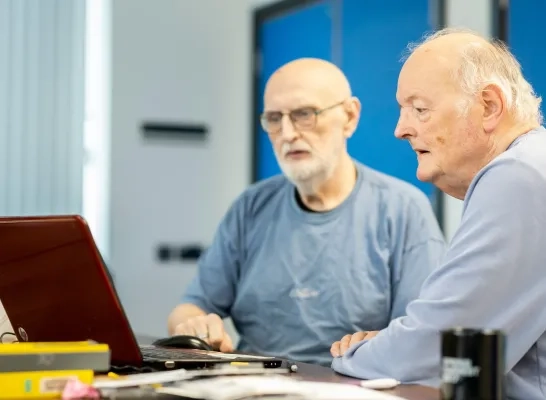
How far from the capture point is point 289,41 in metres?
4.93

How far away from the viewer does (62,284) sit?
1.43 meters

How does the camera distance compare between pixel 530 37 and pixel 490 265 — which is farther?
pixel 530 37

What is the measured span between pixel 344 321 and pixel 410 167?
1690mm

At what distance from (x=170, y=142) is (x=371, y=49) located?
1.33m

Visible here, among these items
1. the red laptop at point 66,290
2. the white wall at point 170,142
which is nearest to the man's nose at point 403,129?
the red laptop at point 66,290

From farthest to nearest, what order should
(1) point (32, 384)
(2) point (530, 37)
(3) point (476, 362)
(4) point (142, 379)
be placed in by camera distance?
(2) point (530, 37)
(4) point (142, 379)
(1) point (32, 384)
(3) point (476, 362)

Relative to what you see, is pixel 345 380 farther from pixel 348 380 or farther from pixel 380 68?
pixel 380 68

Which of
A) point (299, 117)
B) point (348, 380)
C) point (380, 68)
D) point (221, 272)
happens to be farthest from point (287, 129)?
point (380, 68)

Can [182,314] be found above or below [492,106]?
below

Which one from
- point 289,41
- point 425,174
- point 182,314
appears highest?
point 289,41

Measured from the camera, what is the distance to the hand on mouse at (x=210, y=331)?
6.77ft

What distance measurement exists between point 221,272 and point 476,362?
5.43ft

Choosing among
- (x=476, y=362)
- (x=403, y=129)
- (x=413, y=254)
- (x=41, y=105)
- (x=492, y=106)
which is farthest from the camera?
(x=41, y=105)

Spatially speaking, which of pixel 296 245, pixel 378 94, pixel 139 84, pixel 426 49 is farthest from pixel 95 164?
pixel 426 49
